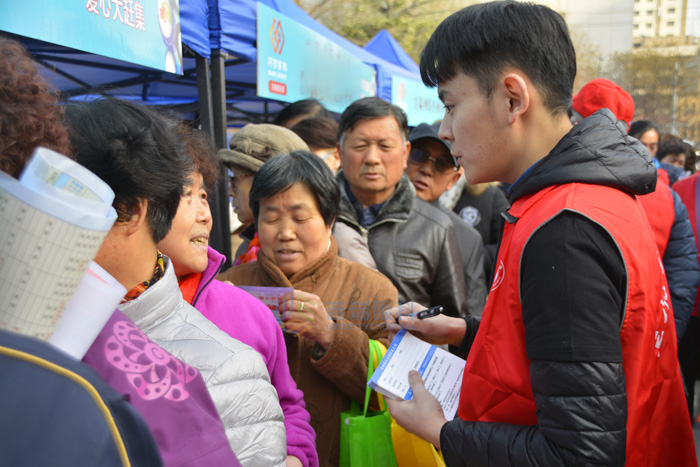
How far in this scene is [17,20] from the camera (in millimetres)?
1801

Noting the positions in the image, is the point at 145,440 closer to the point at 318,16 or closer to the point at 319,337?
the point at 319,337

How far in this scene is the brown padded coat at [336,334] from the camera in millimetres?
1970

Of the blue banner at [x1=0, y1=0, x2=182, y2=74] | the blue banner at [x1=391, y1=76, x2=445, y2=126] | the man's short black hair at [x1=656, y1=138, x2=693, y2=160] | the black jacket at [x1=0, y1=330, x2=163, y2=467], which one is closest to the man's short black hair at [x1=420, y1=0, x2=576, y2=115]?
the black jacket at [x1=0, y1=330, x2=163, y2=467]

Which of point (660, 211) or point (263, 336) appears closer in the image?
point (263, 336)

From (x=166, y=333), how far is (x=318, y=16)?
63.8 feet

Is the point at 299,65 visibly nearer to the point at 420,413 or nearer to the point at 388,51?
the point at 420,413

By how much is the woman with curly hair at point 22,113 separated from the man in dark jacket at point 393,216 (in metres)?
1.90

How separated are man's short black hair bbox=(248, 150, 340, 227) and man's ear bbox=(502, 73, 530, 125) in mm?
1111

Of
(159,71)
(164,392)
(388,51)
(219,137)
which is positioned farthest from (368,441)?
(388,51)

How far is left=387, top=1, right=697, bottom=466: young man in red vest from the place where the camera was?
1.05m

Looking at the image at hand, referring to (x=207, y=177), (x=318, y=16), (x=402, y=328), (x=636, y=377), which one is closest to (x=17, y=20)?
(x=207, y=177)

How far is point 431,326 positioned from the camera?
1775mm

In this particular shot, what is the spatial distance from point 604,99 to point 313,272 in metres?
2.27

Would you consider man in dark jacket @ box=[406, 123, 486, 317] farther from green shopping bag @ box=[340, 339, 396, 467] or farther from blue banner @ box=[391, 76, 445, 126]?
blue banner @ box=[391, 76, 445, 126]
